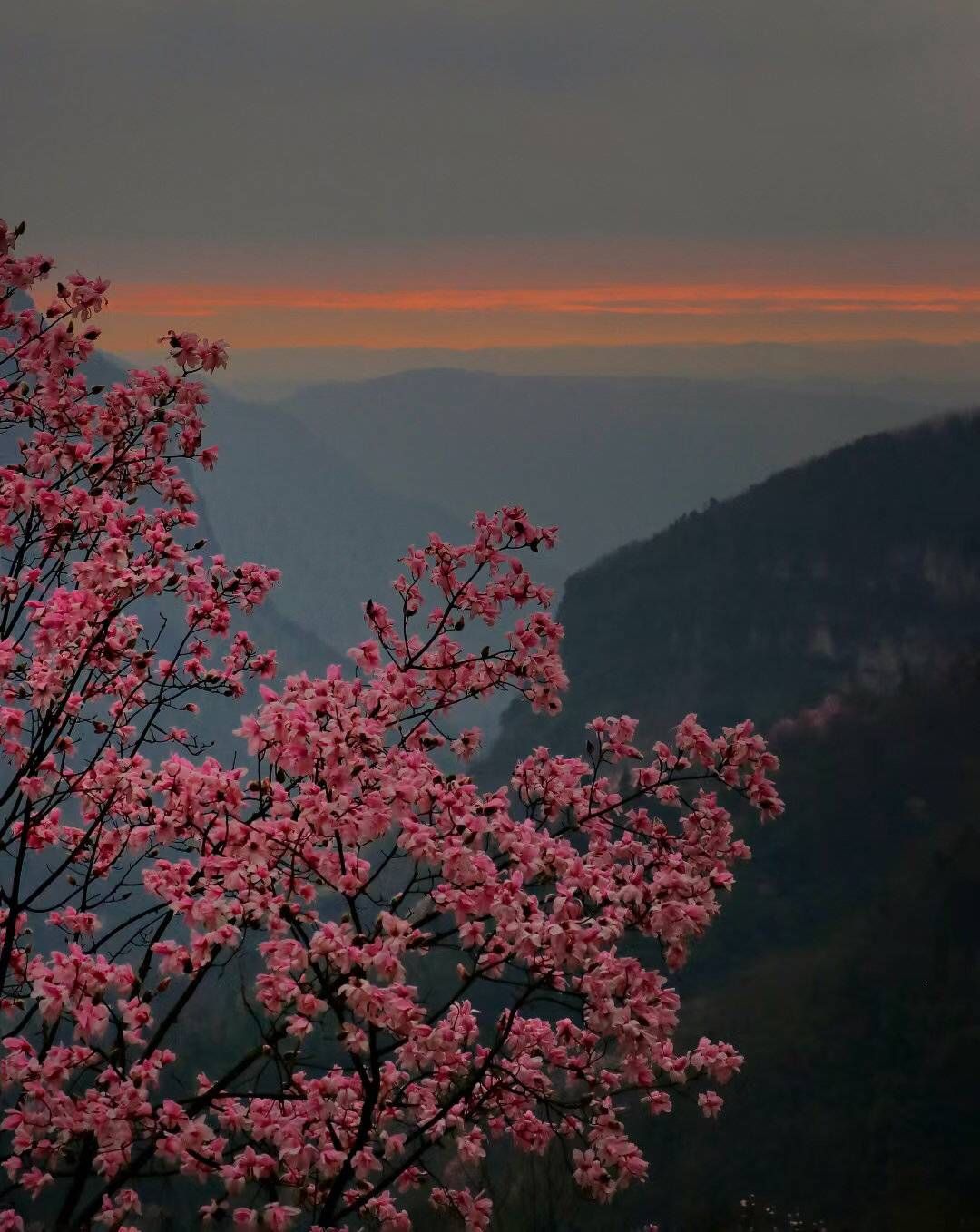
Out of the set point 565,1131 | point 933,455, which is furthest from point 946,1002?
point 933,455

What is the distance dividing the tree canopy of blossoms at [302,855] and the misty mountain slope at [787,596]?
244ft

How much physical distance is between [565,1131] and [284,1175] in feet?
6.05

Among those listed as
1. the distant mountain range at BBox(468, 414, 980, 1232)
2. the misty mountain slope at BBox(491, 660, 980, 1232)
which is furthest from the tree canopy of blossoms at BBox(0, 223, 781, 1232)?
the misty mountain slope at BBox(491, 660, 980, 1232)

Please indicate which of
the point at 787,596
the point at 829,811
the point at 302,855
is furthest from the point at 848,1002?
the point at 787,596

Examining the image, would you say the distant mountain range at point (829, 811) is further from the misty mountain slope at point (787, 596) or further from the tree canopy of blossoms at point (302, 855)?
the tree canopy of blossoms at point (302, 855)

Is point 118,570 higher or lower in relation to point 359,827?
higher

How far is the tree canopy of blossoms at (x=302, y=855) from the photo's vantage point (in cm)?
686

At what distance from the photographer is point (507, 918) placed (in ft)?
22.0

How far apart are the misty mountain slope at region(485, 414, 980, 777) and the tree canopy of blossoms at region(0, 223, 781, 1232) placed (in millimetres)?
74235

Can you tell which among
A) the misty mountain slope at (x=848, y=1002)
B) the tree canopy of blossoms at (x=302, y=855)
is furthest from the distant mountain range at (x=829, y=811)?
the tree canopy of blossoms at (x=302, y=855)

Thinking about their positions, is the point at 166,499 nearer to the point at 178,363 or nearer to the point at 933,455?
the point at 178,363

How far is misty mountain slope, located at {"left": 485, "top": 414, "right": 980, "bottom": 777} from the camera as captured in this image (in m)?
95.4

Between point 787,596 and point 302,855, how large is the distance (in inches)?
3990

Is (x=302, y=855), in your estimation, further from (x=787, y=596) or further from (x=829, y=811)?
(x=787, y=596)
